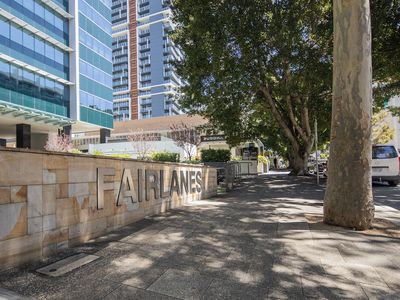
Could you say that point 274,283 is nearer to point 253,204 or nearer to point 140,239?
point 140,239

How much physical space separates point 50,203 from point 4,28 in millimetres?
26580

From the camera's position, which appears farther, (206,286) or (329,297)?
(206,286)

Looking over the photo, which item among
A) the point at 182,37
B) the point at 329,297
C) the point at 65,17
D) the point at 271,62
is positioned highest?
the point at 65,17

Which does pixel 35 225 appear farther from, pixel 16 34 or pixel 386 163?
pixel 16 34

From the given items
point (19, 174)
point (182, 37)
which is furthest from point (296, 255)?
point (182, 37)

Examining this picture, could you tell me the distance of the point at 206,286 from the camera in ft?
11.1

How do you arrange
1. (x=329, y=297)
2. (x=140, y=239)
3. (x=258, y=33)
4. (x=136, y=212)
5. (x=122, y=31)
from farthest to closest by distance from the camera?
(x=122, y=31), (x=258, y=33), (x=136, y=212), (x=140, y=239), (x=329, y=297)

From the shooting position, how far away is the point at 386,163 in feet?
44.5

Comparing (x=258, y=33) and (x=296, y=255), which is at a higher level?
(x=258, y=33)

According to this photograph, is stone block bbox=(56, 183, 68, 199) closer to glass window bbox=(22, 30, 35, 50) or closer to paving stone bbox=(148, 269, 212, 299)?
paving stone bbox=(148, 269, 212, 299)

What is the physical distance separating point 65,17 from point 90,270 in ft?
112

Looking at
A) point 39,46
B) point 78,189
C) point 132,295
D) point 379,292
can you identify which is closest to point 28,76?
point 39,46

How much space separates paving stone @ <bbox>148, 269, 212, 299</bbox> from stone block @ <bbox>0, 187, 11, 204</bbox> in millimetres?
1917

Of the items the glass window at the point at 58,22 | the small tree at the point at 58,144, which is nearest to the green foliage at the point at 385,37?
the small tree at the point at 58,144
